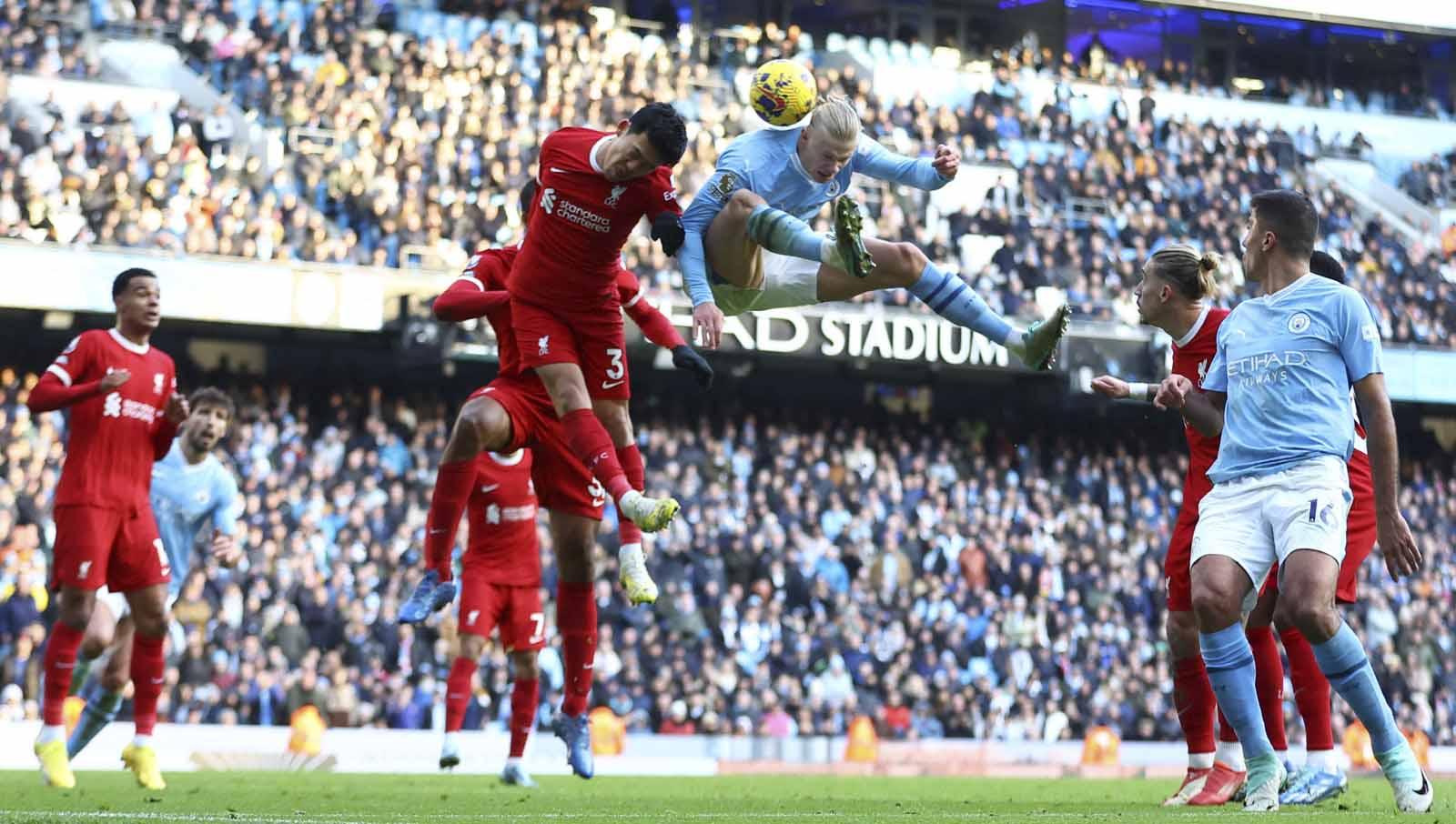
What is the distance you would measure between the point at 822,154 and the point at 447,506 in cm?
298

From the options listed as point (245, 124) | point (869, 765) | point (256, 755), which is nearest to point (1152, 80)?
point (245, 124)

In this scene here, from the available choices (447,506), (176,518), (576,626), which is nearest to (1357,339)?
(576,626)

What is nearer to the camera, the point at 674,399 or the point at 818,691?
the point at 818,691

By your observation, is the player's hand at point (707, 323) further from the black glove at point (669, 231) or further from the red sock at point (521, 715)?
the red sock at point (521, 715)

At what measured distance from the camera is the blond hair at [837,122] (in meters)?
9.55

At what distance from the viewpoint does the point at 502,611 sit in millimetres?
13359

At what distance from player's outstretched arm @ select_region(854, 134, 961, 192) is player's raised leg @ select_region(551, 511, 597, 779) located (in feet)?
9.01

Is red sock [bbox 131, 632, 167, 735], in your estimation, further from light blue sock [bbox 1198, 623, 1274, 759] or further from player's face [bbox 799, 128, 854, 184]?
light blue sock [bbox 1198, 623, 1274, 759]

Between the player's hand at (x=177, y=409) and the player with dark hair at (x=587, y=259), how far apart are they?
6.96ft

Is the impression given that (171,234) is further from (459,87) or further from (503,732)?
(503,732)

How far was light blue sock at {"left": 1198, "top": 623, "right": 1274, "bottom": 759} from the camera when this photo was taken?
8.13m

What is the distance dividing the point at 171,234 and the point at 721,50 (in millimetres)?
11874

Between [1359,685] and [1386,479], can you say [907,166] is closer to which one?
[1386,479]

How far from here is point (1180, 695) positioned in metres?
10.0
